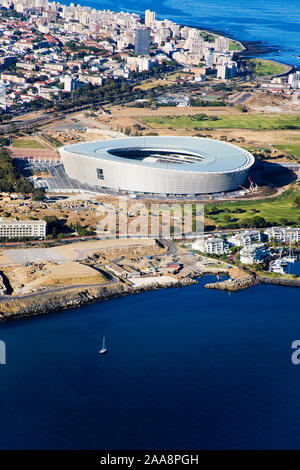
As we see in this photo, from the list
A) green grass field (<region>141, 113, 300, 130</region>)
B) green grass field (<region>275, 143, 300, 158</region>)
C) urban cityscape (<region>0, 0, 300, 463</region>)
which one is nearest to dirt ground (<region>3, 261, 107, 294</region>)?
urban cityscape (<region>0, 0, 300, 463</region>)

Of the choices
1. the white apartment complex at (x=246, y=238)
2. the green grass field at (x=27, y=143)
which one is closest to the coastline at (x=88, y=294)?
the white apartment complex at (x=246, y=238)

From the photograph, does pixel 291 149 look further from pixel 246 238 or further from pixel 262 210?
pixel 246 238

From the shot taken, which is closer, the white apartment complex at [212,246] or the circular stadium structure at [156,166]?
the white apartment complex at [212,246]

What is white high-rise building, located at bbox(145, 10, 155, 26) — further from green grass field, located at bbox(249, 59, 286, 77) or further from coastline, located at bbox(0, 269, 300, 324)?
coastline, located at bbox(0, 269, 300, 324)

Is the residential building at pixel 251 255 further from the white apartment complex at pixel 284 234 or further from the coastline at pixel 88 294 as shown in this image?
the white apartment complex at pixel 284 234

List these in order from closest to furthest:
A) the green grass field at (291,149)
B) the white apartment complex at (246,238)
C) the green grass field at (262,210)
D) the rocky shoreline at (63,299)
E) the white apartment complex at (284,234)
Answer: the rocky shoreline at (63,299) → the white apartment complex at (246,238) → the white apartment complex at (284,234) → the green grass field at (262,210) → the green grass field at (291,149)

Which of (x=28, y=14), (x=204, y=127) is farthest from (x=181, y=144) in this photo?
(x=28, y=14)
